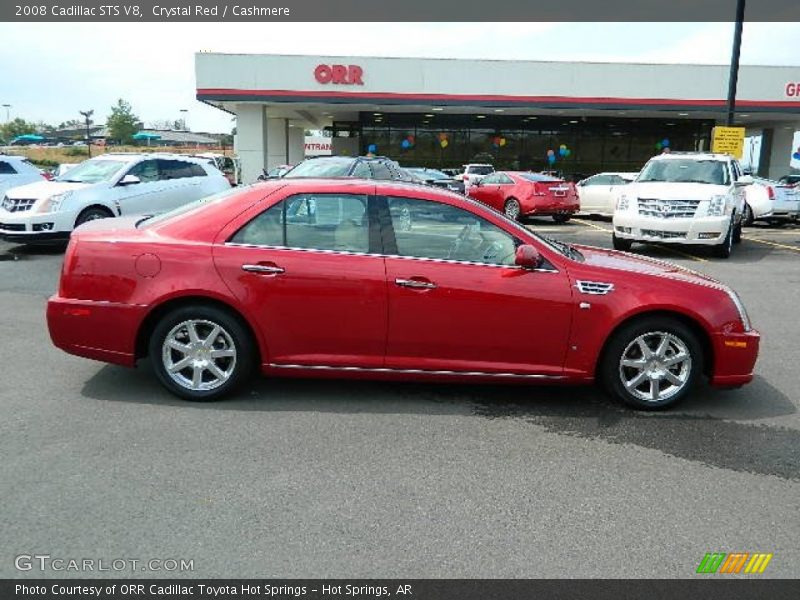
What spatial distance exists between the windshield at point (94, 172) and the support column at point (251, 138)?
58.3 ft

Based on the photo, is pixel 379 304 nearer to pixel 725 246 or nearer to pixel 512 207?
pixel 725 246

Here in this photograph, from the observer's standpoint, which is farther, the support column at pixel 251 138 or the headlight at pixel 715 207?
the support column at pixel 251 138

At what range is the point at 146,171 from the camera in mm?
12734

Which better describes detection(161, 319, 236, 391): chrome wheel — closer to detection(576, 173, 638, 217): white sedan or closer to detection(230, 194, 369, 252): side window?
detection(230, 194, 369, 252): side window

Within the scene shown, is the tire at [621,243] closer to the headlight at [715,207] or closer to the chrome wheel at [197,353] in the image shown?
the headlight at [715,207]

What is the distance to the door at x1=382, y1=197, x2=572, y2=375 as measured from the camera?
4586mm

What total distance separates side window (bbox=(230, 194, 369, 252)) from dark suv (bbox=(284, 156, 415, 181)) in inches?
311

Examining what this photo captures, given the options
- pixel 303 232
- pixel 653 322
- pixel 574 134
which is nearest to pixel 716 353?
pixel 653 322

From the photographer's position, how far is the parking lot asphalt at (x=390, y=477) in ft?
9.89

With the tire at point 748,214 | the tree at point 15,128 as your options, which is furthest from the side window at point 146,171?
the tree at point 15,128

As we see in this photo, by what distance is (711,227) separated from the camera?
12.0 metres

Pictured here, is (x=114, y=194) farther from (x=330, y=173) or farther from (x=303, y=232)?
(x=303, y=232)
